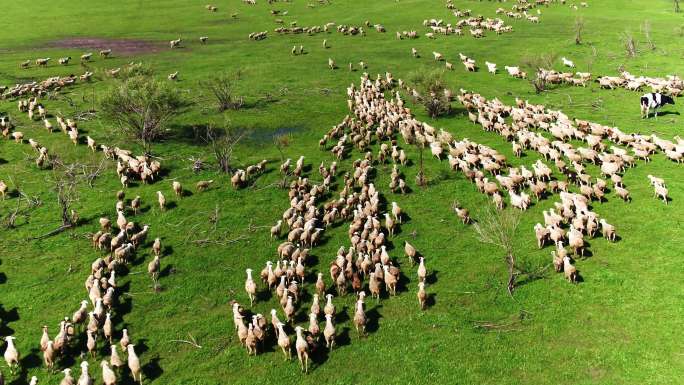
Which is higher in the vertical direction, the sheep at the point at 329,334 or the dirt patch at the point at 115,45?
the dirt patch at the point at 115,45

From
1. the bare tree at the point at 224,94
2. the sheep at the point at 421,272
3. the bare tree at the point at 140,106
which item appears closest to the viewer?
the sheep at the point at 421,272

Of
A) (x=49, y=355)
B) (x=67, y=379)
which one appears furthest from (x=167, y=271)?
(x=67, y=379)

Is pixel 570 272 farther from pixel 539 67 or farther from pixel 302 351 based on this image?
pixel 539 67

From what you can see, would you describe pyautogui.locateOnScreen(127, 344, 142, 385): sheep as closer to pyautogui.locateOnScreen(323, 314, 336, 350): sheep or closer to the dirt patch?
pyautogui.locateOnScreen(323, 314, 336, 350): sheep

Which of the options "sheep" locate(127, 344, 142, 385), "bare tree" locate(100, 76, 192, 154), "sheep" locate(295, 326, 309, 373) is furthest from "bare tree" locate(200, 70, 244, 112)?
"sheep" locate(295, 326, 309, 373)

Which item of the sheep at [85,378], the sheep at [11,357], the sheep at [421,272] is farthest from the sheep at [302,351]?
the sheep at [11,357]

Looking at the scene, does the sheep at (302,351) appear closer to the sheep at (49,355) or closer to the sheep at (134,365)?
the sheep at (134,365)

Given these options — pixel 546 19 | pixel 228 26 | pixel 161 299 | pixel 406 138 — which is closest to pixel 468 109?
pixel 406 138
